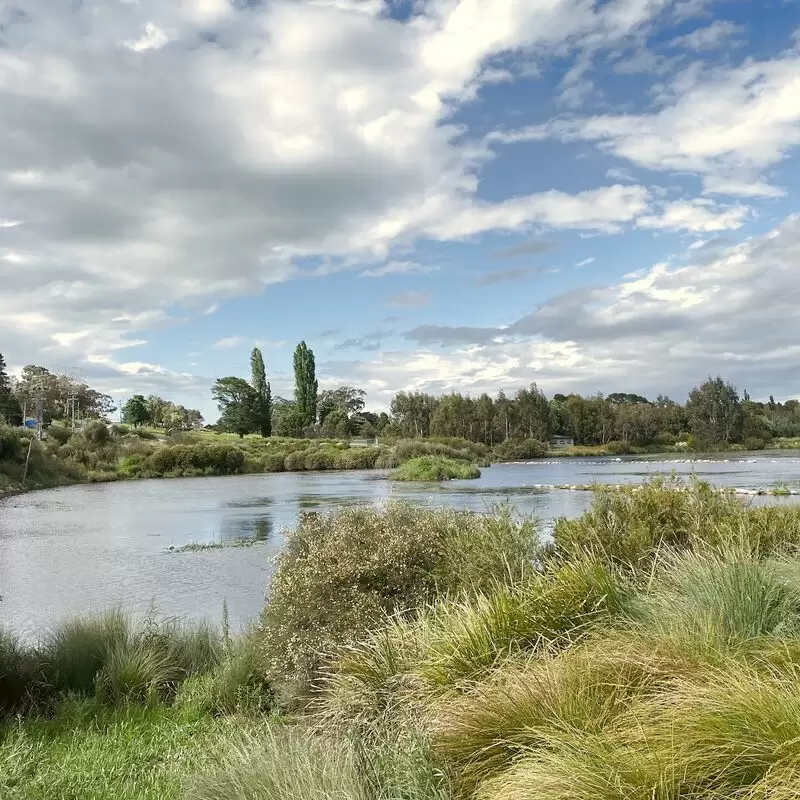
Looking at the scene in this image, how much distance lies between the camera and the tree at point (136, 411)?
9662cm

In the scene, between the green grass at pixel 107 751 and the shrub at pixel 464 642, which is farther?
the shrub at pixel 464 642

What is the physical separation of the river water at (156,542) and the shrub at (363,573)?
1284 mm

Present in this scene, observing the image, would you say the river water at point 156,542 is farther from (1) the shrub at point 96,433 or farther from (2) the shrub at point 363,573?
(1) the shrub at point 96,433

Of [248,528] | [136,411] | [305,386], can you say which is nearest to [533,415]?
[305,386]

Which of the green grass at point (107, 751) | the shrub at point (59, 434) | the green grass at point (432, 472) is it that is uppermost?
the shrub at point (59, 434)

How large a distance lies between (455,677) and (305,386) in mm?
95169

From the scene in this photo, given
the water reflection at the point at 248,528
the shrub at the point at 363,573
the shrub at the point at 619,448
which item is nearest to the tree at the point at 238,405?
the shrub at the point at 619,448

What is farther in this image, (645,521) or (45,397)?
(45,397)

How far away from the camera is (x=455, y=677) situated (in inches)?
178

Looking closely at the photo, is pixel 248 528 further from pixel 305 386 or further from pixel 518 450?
pixel 305 386

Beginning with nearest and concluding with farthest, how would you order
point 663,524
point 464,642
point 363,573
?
point 464,642
point 363,573
point 663,524

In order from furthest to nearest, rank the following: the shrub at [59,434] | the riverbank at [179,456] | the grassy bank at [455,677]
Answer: the shrub at [59,434], the riverbank at [179,456], the grassy bank at [455,677]

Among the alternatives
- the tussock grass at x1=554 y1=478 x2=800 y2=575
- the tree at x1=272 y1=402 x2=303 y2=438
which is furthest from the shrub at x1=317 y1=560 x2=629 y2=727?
the tree at x1=272 y1=402 x2=303 y2=438

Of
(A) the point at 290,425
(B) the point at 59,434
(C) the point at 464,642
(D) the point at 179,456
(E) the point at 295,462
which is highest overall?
(A) the point at 290,425
